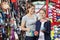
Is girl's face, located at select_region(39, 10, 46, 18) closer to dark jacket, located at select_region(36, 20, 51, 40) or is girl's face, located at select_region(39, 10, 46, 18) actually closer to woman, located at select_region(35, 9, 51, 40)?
woman, located at select_region(35, 9, 51, 40)

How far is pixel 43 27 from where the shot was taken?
210 inches

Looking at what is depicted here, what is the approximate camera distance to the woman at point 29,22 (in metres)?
5.35

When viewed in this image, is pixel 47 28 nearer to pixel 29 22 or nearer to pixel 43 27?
pixel 43 27

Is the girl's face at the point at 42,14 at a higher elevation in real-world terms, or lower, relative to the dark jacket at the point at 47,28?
higher

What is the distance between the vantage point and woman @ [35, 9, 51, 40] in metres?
5.33

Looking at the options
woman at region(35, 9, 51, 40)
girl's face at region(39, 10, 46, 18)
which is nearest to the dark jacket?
woman at region(35, 9, 51, 40)

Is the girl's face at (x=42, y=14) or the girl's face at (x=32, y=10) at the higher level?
the girl's face at (x=32, y=10)

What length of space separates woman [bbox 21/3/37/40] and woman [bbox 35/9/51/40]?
0.08 meters

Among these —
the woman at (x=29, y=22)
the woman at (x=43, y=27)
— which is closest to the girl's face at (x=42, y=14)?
the woman at (x=43, y=27)

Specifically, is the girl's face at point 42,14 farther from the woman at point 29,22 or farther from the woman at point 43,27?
the woman at point 29,22

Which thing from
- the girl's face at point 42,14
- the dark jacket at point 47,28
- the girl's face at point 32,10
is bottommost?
the dark jacket at point 47,28

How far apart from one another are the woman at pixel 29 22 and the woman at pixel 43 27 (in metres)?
0.08

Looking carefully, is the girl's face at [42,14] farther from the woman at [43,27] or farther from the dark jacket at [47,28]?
the dark jacket at [47,28]

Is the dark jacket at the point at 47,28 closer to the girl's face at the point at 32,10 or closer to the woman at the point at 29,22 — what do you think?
the woman at the point at 29,22
